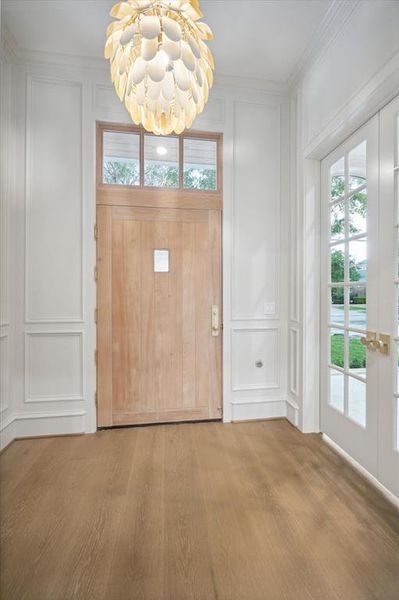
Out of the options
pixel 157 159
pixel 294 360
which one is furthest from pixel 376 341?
pixel 157 159

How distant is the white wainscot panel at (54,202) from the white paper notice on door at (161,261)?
660mm

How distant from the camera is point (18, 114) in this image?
99.8 inches

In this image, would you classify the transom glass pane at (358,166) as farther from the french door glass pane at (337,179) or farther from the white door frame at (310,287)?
the white door frame at (310,287)

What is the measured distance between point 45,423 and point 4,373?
562mm

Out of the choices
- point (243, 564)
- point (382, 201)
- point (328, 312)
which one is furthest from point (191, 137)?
point (243, 564)

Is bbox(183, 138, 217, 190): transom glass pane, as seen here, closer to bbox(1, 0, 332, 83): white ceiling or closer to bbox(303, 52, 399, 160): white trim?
bbox(1, 0, 332, 83): white ceiling

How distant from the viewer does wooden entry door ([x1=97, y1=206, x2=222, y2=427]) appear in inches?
106

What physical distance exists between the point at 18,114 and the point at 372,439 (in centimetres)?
370

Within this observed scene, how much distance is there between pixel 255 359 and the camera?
2920mm

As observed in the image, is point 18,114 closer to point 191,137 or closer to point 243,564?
point 191,137

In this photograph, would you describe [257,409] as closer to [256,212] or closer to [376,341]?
[376,341]

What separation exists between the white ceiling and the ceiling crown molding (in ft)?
0.11

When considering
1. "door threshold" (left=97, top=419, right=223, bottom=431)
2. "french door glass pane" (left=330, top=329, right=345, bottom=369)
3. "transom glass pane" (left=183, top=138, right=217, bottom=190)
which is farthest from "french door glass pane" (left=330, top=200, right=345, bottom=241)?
"door threshold" (left=97, top=419, right=223, bottom=431)

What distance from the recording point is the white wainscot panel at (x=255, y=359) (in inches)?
113
